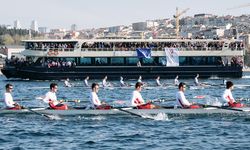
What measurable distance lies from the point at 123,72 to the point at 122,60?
2.71 metres

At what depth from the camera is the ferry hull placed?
87.4 meters

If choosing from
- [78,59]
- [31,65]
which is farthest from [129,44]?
[31,65]

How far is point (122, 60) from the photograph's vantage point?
90688mm

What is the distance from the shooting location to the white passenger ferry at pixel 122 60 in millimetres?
88250

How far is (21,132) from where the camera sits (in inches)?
1148

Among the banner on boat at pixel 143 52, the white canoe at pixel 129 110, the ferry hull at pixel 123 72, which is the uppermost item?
the banner on boat at pixel 143 52

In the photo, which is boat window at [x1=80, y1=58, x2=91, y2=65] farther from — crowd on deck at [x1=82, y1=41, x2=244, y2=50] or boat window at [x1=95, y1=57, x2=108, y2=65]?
crowd on deck at [x1=82, y1=41, x2=244, y2=50]

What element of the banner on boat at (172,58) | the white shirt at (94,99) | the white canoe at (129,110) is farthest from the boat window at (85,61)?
the white shirt at (94,99)

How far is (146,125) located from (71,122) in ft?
12.8

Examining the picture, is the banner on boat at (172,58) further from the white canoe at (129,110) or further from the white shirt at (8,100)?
the white shirt at (8,100)

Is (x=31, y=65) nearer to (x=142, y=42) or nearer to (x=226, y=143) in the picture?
(x=142, y=42)

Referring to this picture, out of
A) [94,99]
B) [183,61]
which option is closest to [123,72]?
[183,61]

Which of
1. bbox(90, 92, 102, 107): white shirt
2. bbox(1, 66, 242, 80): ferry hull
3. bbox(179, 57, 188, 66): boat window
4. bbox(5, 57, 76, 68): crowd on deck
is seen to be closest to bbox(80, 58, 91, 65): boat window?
bbox(5, 57, 76, 68): crowd on deck

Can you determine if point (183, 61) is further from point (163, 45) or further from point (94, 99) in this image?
point (94, 99)
